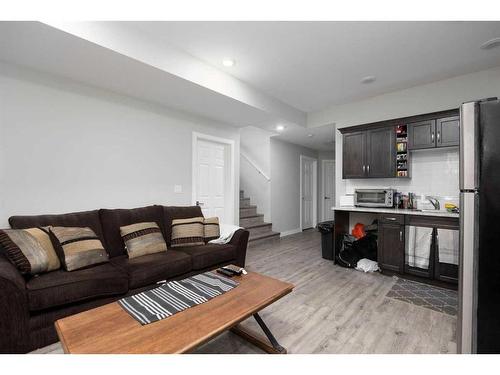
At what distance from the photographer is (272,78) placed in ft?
10.7

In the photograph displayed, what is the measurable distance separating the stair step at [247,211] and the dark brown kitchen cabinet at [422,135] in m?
3.29

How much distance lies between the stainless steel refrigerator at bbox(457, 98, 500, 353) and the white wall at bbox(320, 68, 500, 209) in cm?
254

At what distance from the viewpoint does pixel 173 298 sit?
1631mm

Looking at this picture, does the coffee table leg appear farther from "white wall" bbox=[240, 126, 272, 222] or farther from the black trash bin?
"white wall" bbox=[240, 126, 272, 222]

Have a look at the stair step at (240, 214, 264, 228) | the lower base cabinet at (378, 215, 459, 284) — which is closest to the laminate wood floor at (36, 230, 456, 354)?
the lower base cabinet at (378, 215, 459, 284)

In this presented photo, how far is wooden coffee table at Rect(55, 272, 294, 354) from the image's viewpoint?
1.14 metres

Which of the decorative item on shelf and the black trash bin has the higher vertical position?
the decorative item on shelf

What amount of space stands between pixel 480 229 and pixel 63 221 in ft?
10.7

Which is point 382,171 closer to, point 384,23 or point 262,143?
point 384,23

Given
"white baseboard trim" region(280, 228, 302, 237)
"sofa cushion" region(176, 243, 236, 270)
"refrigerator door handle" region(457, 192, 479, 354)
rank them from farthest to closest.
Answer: "white baseboard trim" region(280, 228, 302, 237)
"sofa cushion" region(176, 243, 236, 270)
"refrigerator door handle" region(457, 192, 479, 354)

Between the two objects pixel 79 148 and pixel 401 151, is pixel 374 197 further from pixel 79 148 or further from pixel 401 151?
pixel 79 148

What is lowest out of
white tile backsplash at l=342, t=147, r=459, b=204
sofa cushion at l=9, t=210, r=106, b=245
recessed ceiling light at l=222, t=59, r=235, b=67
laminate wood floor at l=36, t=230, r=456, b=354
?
laminate wood floor at l=36, t=230, r=456, b=354

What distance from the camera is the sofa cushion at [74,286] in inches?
67.9
